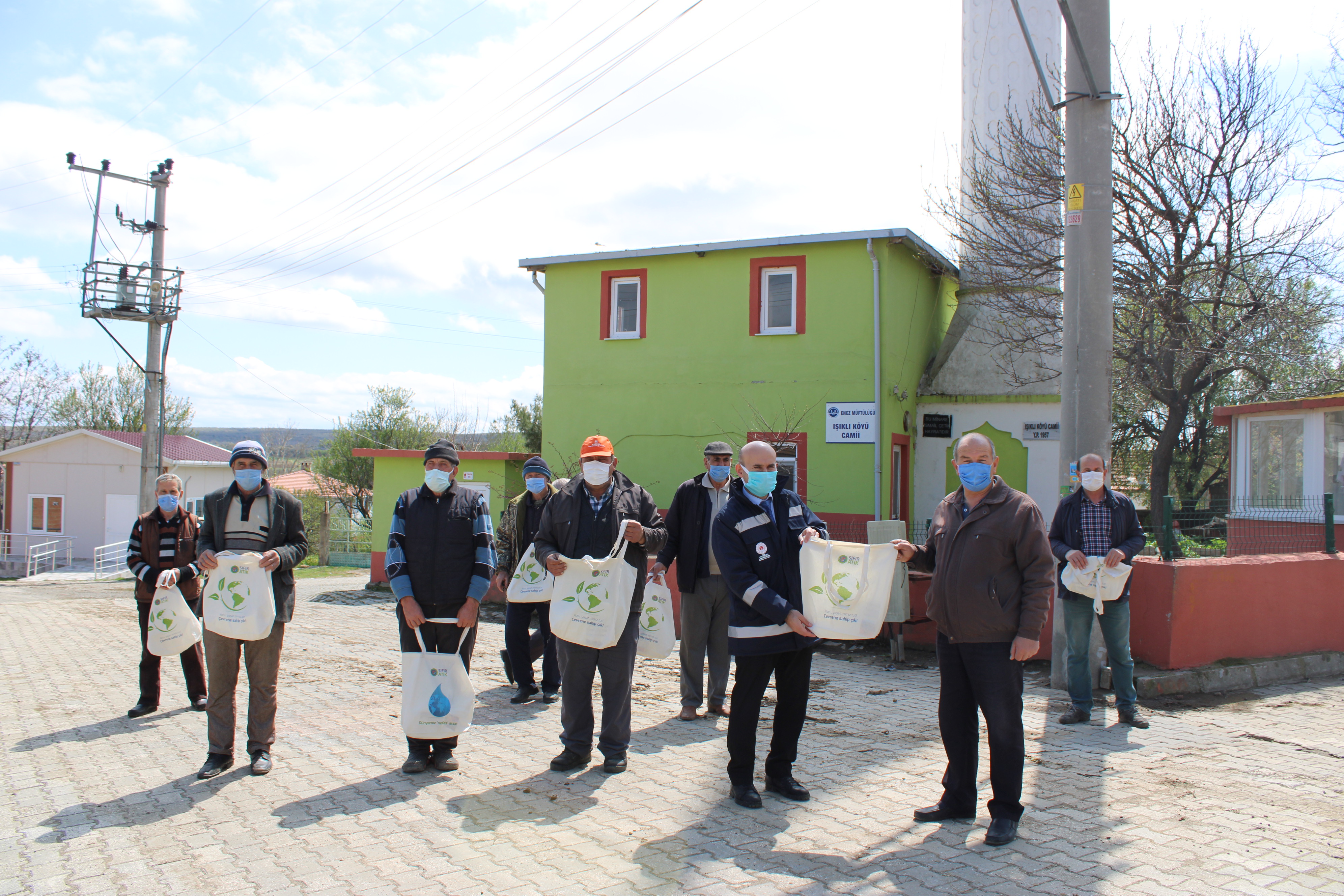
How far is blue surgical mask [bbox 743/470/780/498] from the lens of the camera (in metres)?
4.74

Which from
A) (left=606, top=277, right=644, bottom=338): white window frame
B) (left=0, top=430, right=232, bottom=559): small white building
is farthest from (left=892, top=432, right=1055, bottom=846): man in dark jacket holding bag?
(left=0, top=430, right=232, bottom=559): small white building

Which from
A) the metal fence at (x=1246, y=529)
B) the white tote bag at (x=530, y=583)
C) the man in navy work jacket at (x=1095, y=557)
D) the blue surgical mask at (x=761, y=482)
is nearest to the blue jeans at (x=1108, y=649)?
the man in navy work jacket at (x=1095, y=557)

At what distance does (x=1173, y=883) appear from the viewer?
371cm

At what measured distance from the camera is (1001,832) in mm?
4121

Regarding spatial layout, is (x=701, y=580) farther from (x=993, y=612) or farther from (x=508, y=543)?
(x=993, y=612)

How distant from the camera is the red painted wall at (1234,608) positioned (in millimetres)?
7738

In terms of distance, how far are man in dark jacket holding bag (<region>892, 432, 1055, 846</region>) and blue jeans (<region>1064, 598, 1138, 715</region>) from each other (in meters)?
2.45

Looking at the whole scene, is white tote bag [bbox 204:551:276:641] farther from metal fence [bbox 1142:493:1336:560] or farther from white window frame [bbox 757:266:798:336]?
white window frame [bbox 757:266:798:336]

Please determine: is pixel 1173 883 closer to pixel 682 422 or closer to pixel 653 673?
pixel 653 673

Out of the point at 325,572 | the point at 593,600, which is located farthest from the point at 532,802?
the point at 325,572

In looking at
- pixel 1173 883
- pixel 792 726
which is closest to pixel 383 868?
pixel 792 726

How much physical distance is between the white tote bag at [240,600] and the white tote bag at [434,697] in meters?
0.86

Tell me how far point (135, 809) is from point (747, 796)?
317 centimetres

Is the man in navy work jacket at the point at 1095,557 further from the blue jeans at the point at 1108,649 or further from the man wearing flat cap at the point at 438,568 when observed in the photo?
the man wearing flat cap at the point at 438,568
